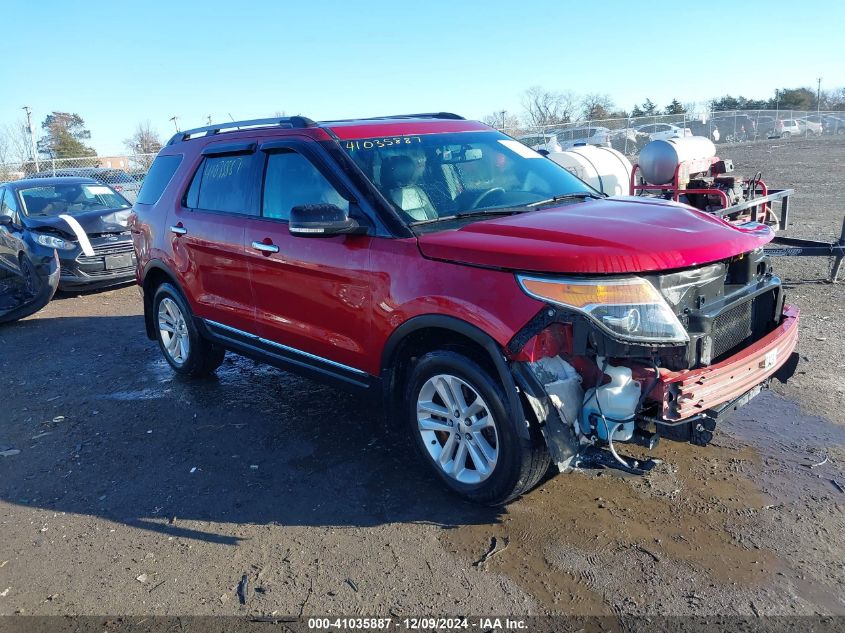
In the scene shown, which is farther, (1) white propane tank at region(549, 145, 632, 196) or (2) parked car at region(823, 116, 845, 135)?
(2) parked car at region(823, 116, 845, 135)

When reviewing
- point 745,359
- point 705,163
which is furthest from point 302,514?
point 705,163

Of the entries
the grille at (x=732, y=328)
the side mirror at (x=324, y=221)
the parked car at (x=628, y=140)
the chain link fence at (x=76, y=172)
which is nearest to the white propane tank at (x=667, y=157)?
the grille at (x=732, y=328)

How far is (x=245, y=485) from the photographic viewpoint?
4.22 metres

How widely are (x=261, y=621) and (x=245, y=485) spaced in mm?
Answer: 1290

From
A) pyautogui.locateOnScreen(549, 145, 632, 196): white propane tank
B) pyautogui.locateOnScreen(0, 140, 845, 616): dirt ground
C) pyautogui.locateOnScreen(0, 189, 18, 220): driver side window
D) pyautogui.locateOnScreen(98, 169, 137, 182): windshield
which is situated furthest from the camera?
pyautogui.locateOnScreen(98, 169, 137, 182): windshield

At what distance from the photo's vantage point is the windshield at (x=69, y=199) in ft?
35.1

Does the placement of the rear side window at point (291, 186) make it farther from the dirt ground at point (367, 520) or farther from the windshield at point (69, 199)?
the windshield at point (69, 199)

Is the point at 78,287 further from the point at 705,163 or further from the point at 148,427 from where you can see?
the point at 705,163

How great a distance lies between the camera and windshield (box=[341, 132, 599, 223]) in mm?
4125

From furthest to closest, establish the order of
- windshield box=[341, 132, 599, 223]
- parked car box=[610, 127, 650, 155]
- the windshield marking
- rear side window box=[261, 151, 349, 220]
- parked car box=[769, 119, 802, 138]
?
1. parked car box=[769, 119, 802, 138]
2. parked car box=[610, 127, 650, 155]
3. the windshield marking
4. rear side window box=[261, 151, 349, 220]
5. windshield box=[341, 132, 599, 223]

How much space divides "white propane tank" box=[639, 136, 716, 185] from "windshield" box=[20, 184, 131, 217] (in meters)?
8.26

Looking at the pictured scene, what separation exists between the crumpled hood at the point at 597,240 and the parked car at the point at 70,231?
7.85 m

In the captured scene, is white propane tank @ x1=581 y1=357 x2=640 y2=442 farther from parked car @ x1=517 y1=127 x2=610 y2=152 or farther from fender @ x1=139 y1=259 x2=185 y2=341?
parked car @ x1=517 y1=127 x2=610 y2=152

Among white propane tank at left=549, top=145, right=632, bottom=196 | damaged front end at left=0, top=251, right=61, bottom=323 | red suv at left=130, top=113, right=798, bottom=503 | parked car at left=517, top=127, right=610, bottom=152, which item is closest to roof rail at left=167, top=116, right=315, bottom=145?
red suv at left=130, top=113, right=798, bottom=503
